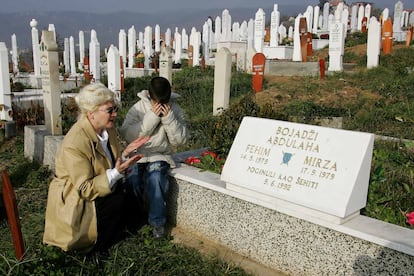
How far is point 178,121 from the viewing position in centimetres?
344

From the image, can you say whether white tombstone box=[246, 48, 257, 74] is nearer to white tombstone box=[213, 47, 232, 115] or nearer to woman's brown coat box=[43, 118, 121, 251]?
white tombstone box=[213, 47, 232, 115]

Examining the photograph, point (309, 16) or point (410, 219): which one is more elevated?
point (309, 16)

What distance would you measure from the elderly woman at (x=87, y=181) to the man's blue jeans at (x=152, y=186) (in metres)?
0.38

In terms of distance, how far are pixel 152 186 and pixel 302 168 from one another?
4.11ft

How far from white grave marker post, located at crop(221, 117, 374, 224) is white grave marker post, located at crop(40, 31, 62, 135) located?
331cm

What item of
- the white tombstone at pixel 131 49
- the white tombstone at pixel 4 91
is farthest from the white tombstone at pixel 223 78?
the white tombstone at pixel 131 49

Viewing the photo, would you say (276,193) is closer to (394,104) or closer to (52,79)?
(52,79)

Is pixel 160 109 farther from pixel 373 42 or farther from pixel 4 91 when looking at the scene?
pixel 373 42

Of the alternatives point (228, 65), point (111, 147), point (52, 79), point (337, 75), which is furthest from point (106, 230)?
point (337, 75)

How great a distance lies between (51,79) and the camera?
541 centimetres

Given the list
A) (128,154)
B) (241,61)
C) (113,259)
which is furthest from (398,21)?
(113,259)

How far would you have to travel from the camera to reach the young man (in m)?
3.30

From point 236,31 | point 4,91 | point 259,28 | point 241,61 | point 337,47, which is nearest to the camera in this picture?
point 4,91

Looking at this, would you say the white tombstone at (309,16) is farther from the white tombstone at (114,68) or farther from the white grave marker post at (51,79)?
the white grave marker post at (51,79)
